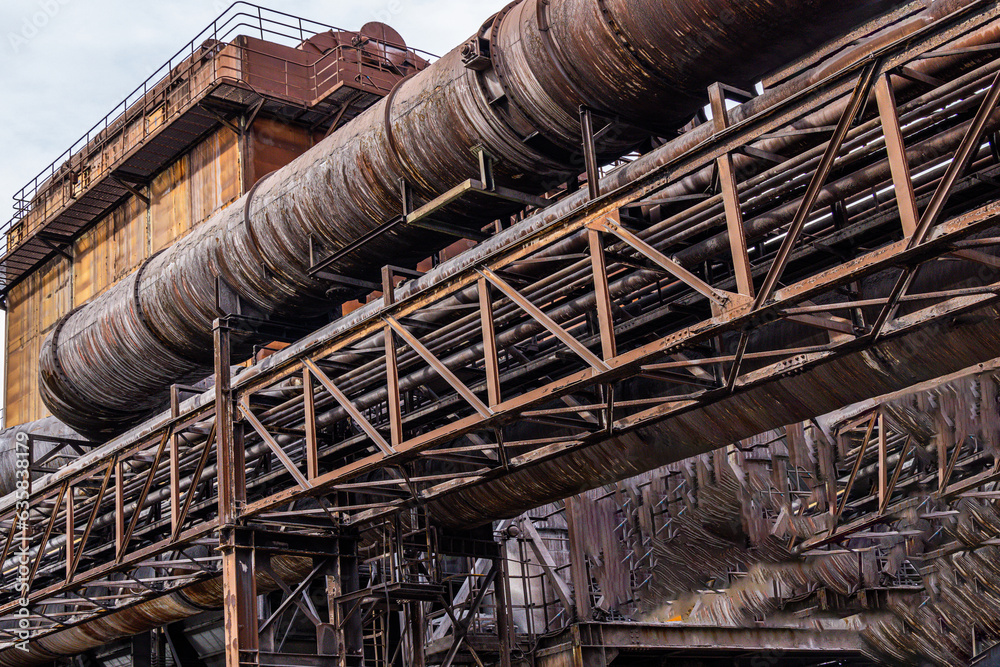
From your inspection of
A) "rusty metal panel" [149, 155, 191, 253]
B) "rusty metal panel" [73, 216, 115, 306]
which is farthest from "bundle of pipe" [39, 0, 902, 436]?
"rusty metal panel" [73, 216, 115, 306]

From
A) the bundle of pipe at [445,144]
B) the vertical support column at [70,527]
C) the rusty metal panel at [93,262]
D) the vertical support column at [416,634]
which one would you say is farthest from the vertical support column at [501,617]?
the rusty metal panel at [93,262]

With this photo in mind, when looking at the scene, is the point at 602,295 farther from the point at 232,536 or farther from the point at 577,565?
the point at 577,565

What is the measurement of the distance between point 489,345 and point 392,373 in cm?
153

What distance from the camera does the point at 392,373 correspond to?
11.0 meters

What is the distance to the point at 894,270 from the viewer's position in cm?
912

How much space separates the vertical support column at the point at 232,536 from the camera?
40.9 ft

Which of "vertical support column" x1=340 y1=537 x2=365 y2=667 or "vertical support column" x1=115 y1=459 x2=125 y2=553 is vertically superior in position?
"vertical support column" x1=115 y1=459 x2=125 y2=553

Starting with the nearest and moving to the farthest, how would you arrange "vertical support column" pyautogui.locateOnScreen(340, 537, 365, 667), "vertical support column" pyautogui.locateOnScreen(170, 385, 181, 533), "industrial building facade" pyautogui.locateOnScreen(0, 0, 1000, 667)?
"industrial building facade" pyautogui.locateOnScreen(0, 0, 1000, 667)
"vertical support column" pyautogui.locateOnScreen(340, 537, 365, 667)
"vertical support column" pyautogui.locateOnScreen(170, 385, 181, 533)

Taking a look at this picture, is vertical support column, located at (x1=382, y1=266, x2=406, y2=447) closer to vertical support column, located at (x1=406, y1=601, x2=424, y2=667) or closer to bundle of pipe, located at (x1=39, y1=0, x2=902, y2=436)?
bundle of pipe, located at (x1=39, y1=0, x2=902, y2=436)

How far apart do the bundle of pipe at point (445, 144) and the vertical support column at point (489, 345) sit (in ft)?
5.24

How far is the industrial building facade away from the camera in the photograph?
27.6 feet

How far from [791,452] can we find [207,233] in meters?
12.0

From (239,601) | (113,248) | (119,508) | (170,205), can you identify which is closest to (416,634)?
(239,601)

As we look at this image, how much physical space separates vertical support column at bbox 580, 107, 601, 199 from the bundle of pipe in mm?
178
